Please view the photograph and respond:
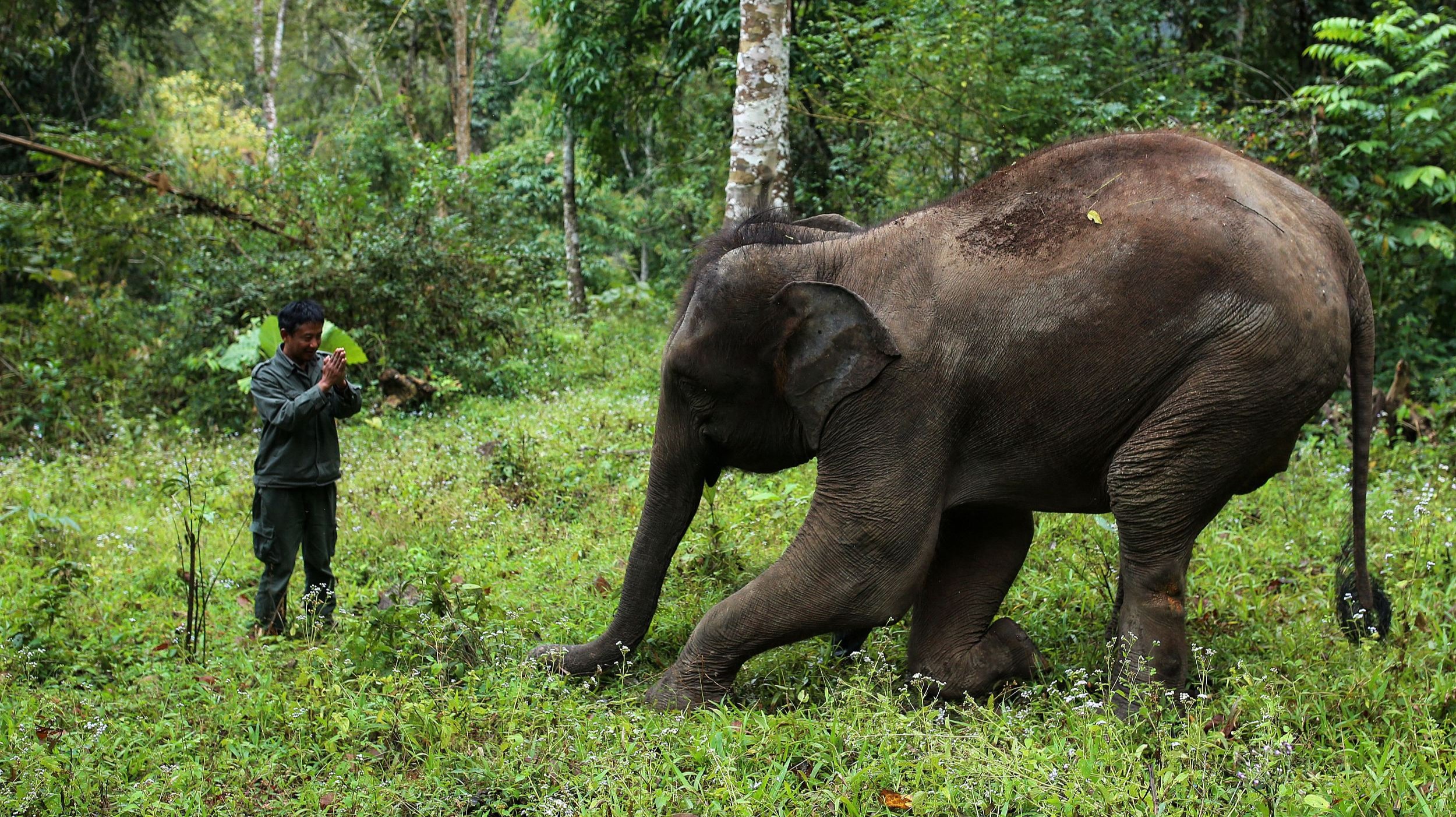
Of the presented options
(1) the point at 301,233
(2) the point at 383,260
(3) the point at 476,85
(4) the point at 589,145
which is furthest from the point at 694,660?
(3) the point at 476,85

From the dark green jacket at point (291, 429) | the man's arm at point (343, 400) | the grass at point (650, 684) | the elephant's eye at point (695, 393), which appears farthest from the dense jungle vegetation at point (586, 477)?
the elephant's eye at point (695, 393)

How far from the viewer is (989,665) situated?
422cm

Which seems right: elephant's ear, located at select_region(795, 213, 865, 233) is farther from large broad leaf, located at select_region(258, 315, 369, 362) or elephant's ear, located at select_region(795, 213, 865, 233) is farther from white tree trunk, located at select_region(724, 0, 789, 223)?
large broad leaf, located at select_region(258, 315, 369, 362)

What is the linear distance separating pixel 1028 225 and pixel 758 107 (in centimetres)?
363

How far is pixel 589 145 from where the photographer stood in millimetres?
14664

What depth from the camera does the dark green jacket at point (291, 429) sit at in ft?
17.4

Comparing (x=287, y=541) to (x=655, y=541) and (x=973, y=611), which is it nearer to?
(x=655, y=541)

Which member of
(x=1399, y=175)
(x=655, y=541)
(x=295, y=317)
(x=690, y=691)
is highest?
(x=1399, y=175)

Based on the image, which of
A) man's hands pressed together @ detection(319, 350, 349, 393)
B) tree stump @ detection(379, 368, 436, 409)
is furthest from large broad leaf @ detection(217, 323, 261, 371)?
man's hands pressed together @ detection(319, 350, 349, 393)

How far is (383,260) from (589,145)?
4346mm

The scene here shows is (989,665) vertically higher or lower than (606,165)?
lower

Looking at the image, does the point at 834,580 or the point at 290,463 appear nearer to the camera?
the point at 834,580

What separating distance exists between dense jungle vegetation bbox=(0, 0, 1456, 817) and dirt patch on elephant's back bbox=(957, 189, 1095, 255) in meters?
1.42

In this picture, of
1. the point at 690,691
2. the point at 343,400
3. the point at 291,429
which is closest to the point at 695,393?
the point at 690,691
